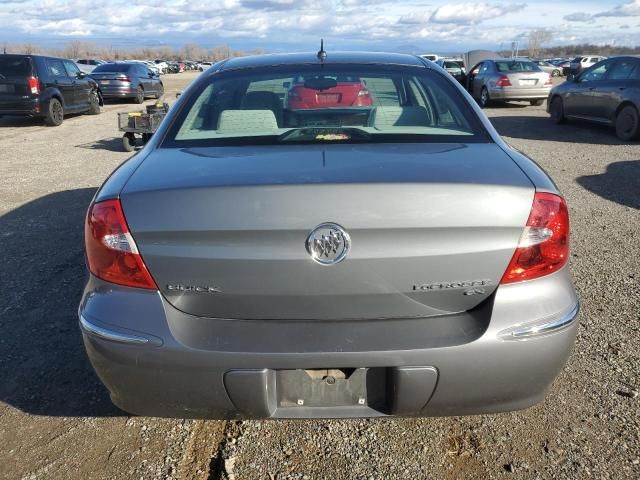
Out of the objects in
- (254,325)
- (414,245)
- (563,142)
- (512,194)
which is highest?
(512,194)

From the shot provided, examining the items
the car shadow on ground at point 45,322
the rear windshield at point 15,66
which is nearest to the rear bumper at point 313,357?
the car shadow on ground at point 45,322

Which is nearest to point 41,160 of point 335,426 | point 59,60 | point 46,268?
point 46,268

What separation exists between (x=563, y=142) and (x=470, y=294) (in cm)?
996

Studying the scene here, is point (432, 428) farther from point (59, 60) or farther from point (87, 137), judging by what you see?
point (59, 60)

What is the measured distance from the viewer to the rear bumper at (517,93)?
16422 mm

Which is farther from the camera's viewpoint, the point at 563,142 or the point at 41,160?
the point at 563,142

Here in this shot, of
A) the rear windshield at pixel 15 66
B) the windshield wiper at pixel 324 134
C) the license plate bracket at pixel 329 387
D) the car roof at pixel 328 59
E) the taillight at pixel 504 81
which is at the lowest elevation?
the taillight at pixel 504 81

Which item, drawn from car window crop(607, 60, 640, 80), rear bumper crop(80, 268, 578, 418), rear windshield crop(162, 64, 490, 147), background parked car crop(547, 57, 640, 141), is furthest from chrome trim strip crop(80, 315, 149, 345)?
car window crop(607, 60, 640, 80)

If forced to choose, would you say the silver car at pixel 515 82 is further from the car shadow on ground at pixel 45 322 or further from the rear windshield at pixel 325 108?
the rear windshield at pixel 325 108

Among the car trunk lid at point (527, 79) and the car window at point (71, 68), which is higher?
the car window at point (71, 68)

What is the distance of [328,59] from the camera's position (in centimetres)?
328

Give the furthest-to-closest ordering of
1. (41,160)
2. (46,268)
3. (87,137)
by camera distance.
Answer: (87,137) → (41,160) → (46,268)

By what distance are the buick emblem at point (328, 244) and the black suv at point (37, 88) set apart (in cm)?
1325

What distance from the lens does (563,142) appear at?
10.9 metres
